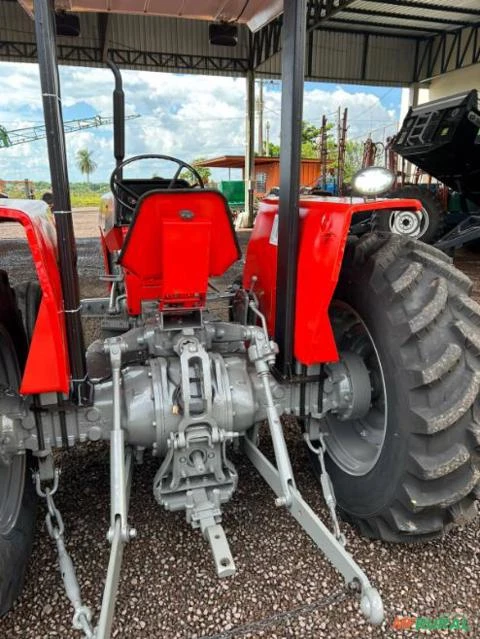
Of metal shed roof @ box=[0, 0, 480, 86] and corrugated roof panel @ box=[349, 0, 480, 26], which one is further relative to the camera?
metal shed roof @ box=[0, 0, 480, 86]

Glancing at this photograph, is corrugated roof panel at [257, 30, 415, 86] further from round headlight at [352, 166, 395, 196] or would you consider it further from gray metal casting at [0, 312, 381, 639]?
gray metal casting at [0, 312, 381, 639]

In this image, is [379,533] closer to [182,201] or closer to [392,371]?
[392,371]

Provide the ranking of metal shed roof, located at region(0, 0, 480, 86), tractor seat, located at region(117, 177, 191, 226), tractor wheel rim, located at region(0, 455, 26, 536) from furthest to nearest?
metal shed roof, located at region(0, 0, 480, 86) → tractor seat, located at region(117, 177, 191, 226) → tractor wheel rim, located at region(0, 455, 26, 536)

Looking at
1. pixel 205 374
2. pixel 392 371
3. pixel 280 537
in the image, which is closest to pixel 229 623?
pixel 280 537

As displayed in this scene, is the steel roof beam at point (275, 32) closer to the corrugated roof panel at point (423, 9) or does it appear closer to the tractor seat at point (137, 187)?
the corrugated roof panel at point (423, 9)

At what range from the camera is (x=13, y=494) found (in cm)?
210

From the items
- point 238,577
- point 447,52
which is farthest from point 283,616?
point 447,52

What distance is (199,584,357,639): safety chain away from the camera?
5.77 feet

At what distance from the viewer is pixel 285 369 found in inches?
86.0

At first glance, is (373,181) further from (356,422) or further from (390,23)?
(390,23)

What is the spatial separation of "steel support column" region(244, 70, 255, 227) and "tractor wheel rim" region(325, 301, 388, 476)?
1484 centimetres

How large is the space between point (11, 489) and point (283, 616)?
118cm

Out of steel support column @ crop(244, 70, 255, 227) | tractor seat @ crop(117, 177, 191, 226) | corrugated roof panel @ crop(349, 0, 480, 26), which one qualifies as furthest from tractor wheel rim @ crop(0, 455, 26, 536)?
corrugated roof panel @ crop(349, 0, 480, 26)

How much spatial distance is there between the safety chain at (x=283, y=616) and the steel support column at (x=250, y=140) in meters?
15.6
